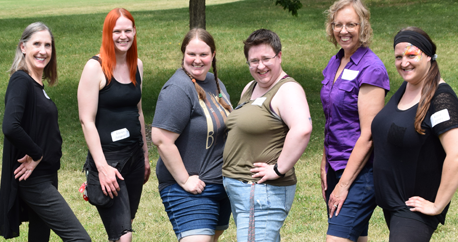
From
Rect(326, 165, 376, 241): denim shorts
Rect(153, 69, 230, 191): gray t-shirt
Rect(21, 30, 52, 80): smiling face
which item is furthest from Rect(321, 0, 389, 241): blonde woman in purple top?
Rect(21, 30, 52, 80): smiling face

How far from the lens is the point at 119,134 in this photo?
3.73 metres

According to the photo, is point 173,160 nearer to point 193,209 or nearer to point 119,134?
point 193,209

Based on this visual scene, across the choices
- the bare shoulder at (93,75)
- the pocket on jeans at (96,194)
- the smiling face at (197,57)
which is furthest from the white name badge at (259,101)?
the pocket on jeans at (96,194)

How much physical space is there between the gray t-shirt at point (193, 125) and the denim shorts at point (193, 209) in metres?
0.08

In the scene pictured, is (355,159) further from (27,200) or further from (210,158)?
(27,200)

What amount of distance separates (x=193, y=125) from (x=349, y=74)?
1.14m

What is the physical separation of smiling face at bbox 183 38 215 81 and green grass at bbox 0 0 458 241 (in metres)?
1.46

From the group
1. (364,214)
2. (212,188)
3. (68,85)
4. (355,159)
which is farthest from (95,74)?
(68,85)

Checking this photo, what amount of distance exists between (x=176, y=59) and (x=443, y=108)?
1559 centimetres

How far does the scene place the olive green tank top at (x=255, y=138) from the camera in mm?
3170

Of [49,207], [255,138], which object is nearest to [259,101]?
[255,138]

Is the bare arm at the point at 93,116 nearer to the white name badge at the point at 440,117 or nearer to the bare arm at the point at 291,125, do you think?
the bare arm at the point at 291,125

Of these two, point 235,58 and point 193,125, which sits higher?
point 235,58

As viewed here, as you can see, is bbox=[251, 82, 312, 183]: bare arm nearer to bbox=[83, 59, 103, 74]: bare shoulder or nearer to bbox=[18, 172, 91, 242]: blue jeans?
bbox=[83, 59, 103, 74]: bare shoulder
